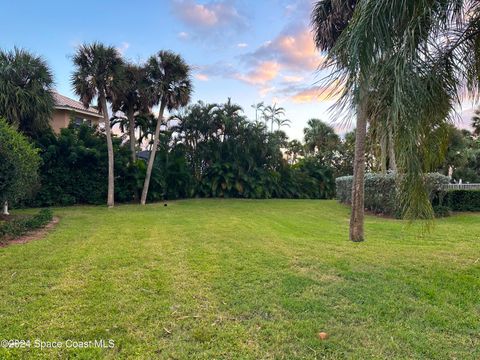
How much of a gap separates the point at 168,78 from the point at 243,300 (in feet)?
45.8

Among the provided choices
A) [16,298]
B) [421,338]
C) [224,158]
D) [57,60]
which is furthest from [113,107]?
[421,338]

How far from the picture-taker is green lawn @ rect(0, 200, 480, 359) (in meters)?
2.46

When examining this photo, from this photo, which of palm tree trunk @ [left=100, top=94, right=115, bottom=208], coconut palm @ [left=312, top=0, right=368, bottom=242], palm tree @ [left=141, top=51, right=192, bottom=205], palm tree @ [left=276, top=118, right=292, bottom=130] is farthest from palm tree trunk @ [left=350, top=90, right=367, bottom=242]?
palm tree @ [left=276, top=118, right=292, bottom=130]

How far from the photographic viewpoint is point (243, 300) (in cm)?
332

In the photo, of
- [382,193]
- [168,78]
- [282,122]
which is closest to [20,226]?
[168,78]

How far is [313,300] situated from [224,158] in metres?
17.3

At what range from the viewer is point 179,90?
1568cm

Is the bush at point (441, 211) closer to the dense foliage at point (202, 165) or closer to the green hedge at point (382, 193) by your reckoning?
the green hedge at point (382, 193)

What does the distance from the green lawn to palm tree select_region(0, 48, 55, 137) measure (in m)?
8.71

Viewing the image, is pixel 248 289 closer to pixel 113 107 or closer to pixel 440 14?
pixel 440 14

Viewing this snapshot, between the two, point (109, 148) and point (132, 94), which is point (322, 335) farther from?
point (132, 94)

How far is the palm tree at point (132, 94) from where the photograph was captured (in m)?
14.9

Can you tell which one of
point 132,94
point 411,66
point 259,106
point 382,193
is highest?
point 259,106

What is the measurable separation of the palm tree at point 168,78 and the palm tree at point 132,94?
1.28 ft
